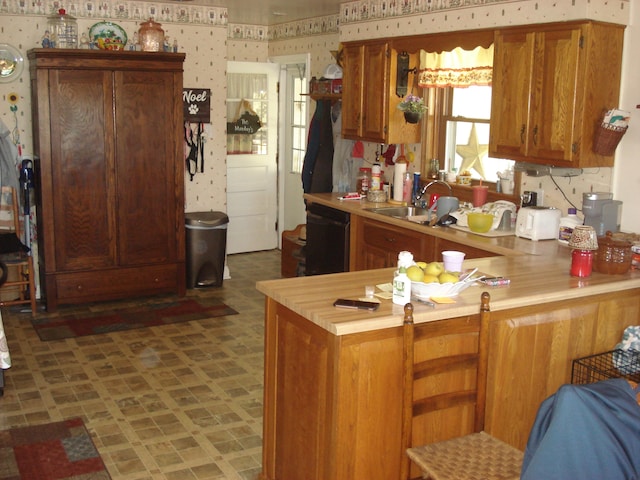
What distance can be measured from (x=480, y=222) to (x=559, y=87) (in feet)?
3.00

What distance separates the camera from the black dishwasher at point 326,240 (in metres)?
5.79

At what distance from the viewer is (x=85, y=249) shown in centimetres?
605

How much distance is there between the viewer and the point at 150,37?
20.4 ft

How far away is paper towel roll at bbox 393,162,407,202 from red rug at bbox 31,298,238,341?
1621 millimetres

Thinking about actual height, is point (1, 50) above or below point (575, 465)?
above

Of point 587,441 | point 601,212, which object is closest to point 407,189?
point 601,212

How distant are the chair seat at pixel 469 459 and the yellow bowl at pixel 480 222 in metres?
2.03

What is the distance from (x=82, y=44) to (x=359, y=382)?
4676 millimetres

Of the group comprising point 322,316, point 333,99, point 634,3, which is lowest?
point 322,316

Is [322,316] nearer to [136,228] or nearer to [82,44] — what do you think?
[136,228]

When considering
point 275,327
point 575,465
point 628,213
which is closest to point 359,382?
point 275,327

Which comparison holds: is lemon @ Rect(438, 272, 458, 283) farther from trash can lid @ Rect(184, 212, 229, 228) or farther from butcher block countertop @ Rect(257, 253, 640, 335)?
trash can lid @ Rect(184, 212, 229, 228)

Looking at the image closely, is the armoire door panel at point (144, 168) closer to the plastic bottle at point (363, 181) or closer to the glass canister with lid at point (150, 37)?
the glass canister with lid at point (150, 37)

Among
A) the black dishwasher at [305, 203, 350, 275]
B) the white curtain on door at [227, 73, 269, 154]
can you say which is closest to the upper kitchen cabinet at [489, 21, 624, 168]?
the black dishwasher at [305, 203, 350, 275]
